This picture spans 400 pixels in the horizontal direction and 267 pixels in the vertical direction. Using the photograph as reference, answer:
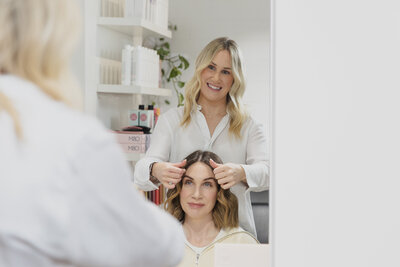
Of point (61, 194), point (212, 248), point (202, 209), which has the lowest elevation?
point (212, 248)

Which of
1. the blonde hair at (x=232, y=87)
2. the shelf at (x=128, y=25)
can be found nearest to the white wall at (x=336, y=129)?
the blonde hair at (x=232, y=87)

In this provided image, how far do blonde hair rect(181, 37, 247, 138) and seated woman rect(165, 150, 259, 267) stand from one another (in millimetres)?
169

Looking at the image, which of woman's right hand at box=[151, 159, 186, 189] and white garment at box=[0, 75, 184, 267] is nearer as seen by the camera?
white garment at box=[0, 75, 184, 267]

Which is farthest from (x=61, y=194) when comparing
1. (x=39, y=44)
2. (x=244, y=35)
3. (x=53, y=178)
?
(x=244, y=35)

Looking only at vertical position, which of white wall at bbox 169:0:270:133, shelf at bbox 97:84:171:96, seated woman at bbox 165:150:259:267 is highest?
white wall at bbox 169:0:270:133

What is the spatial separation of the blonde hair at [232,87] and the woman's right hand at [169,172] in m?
0.18

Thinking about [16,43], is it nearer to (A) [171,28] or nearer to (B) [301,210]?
(A) [171,28]

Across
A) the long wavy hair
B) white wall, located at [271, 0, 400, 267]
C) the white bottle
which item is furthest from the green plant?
white wall, located at [271, 0, 400, 267]

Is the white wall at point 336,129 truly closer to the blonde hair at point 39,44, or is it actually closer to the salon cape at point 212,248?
the salon cape at point 212,248

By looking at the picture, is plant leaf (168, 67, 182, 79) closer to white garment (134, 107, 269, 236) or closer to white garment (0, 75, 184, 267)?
white garment (134, 107, 269, 236)

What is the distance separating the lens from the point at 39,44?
3.42 feet

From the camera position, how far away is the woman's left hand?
250 cm

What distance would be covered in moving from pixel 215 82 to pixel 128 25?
432 mm

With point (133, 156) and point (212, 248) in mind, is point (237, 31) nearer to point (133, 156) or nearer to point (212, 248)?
point (133, 156)
